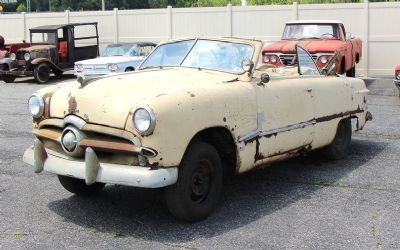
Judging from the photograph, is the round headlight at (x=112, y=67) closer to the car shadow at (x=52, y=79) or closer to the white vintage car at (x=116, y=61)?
the white vintage car at (x=116, y=61)

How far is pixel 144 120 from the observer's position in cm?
463

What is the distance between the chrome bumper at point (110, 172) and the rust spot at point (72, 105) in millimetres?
412

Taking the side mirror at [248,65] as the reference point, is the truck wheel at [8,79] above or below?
below

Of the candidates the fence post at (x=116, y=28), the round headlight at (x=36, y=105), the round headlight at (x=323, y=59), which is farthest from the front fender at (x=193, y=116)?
the fence post at (x=116, y=28)

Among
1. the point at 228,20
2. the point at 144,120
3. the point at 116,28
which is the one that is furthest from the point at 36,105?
the point at 116,28

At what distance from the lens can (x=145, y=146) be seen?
4629mm

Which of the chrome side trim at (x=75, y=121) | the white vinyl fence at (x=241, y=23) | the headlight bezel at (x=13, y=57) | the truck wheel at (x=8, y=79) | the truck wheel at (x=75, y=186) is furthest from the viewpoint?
the white vinyl fence at (x=241, y=23)

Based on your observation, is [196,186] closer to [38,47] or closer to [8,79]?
[38,47]

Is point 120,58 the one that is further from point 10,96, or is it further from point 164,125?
point 164,125

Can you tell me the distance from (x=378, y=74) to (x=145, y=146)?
17366mm

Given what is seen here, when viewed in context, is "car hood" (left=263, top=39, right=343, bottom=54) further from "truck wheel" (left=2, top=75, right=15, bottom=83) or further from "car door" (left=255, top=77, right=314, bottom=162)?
"truck wheel" (left=2, top=75, right=15, bottom=83)

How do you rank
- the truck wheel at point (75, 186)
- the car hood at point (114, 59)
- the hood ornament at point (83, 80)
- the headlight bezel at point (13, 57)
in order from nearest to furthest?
the hood ornament at point (83, 80) < the truck wheel at point (75, 186) < the car hood at point (114, 59) < the headlight bezel at point (13, 57)

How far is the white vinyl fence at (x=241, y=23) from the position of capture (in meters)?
20.3

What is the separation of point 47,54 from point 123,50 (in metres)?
3.21
